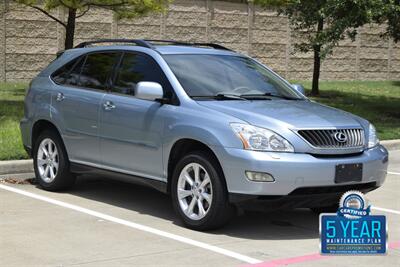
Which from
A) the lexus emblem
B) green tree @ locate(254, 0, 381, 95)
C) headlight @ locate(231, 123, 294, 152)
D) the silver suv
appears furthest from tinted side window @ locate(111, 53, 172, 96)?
green tree @ locate(254, 0, 381, 95)

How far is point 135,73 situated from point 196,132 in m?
1.39

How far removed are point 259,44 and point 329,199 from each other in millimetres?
17703

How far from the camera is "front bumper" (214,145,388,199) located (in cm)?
613

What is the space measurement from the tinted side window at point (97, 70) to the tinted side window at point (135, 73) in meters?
0.19

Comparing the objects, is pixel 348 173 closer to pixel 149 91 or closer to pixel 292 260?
pixel 292 260

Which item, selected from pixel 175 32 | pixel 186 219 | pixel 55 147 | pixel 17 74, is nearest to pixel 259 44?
pixel 175 32

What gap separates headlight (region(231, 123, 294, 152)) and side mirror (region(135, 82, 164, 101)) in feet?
3.44

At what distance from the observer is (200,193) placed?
655cm

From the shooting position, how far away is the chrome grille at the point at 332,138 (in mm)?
6355

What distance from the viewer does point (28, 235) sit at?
6.34 m

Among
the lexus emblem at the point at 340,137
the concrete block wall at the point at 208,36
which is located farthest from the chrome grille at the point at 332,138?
the concrete block wall at the point at 208,36

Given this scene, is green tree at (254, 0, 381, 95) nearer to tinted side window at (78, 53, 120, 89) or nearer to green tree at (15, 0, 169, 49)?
green tree at (15, 0, 169, 49)

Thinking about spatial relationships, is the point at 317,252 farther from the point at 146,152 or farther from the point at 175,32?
the point at 175,32

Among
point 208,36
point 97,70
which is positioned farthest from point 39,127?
point 208,36
